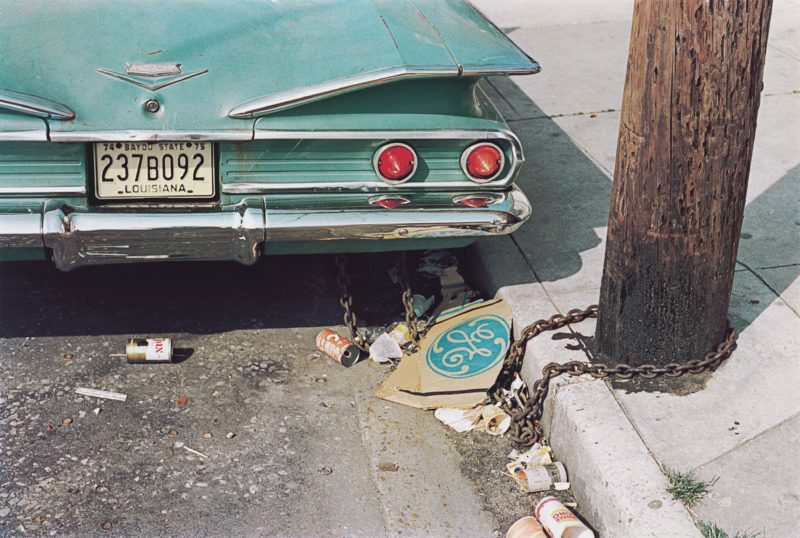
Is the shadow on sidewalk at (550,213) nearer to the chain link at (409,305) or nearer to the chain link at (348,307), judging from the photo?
the chain link at (409,305)

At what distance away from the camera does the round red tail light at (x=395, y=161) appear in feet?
12.3

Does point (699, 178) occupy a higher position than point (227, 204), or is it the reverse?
point (699, 178)

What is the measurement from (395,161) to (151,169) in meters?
0.91

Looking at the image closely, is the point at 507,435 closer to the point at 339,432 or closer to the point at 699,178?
the point at 339,432

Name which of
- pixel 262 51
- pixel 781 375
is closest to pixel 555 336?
→ pixel 781 375

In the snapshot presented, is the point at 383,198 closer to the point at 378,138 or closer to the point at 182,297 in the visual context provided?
the point at 378,138

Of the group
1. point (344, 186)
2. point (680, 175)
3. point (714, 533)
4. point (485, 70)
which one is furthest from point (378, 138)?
point (714, 533)

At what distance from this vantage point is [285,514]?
3.33 m

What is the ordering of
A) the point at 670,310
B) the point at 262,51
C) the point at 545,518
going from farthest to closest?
1. the point at 262,51
2. the point at 670,310
3. the point at 545,518

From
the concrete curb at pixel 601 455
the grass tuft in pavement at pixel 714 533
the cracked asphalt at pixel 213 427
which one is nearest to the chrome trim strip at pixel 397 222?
the concrete curb at pixel 601 455

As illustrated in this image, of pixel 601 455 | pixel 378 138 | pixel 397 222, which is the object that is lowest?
pixel 601 455

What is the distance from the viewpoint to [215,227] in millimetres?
3658

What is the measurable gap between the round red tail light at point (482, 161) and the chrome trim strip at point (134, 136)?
3.00 feet

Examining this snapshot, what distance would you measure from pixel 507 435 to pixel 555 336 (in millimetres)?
453
